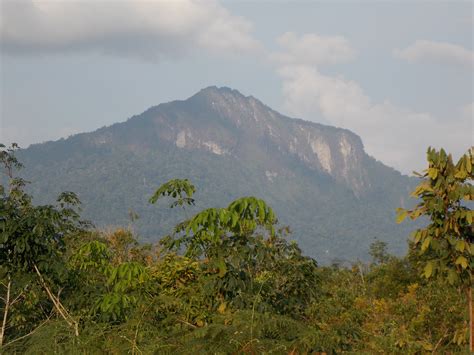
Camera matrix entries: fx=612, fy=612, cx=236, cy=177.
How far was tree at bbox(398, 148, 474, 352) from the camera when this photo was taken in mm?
4328

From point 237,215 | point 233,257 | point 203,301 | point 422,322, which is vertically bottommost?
point 422,322

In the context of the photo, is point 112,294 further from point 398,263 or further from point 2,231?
point 398,263

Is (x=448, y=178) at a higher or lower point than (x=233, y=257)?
higher

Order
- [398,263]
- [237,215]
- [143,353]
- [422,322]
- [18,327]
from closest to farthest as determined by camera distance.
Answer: [143,353] < [237,215] < [18,327] < [422,322] < [398,263]

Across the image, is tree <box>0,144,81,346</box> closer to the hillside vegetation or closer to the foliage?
the hillside vegetation

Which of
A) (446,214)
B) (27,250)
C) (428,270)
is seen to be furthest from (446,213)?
(27,250)

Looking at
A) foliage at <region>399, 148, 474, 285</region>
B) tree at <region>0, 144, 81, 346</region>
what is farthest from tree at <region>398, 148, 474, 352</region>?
tree at <region>0, 144, 81, 346</region>

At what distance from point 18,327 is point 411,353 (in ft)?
12.4

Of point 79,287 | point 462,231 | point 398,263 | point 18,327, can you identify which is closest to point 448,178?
point 462,231

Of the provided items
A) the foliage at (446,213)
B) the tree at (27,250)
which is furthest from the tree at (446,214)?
the tree at (27,250)

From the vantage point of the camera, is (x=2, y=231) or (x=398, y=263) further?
(x=398, y=263)

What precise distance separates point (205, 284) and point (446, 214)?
2.02 m

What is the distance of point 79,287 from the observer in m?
5.66

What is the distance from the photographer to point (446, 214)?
440 centimetres
